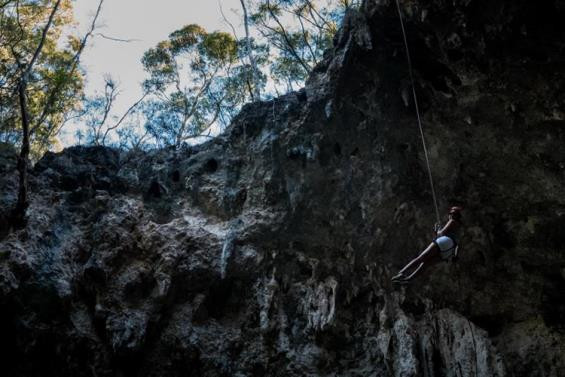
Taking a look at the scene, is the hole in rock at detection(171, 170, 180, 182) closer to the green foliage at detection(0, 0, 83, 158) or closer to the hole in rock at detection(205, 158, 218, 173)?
the hole in rock at detection(205, 158, 218, 173)

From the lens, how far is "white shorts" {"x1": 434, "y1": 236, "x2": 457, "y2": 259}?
672 cm

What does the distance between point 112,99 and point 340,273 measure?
13468mm

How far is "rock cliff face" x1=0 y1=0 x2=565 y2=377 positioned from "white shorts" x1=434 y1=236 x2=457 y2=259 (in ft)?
6.09

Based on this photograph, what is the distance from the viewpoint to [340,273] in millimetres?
8836

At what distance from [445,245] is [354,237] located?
8.21 feet

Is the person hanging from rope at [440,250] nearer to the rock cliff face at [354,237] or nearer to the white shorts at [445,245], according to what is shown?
the white shorts at [445,245]

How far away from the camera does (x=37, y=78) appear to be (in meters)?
16.4

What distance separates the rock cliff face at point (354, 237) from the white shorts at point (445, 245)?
185cm

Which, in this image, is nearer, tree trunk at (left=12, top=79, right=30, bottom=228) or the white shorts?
the white shorts

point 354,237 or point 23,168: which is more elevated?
point 23,168

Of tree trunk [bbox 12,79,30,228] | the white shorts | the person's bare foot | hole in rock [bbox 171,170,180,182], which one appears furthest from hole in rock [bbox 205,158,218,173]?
the white shorts

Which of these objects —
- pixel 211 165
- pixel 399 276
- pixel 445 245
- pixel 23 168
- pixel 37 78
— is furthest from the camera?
pixel 37 78

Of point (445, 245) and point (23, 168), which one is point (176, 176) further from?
point (445, 245)

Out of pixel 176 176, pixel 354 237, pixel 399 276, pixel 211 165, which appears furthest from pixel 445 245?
pixel 176 176
